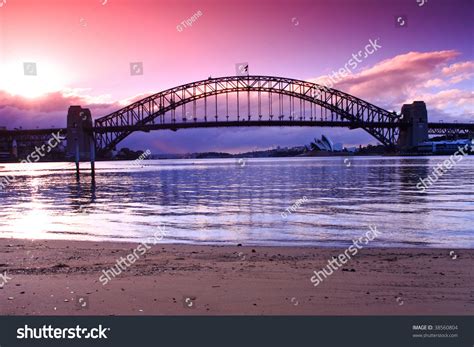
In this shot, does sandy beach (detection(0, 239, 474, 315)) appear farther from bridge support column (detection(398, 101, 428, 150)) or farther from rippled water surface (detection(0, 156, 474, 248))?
bridge support column (detection(398, 101, 428, 150))

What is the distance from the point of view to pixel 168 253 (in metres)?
7.84

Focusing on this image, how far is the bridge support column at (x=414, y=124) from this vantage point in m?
99.2

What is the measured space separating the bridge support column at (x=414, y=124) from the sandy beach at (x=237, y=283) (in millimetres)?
95968

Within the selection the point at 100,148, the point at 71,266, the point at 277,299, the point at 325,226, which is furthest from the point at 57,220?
the point at 100,148

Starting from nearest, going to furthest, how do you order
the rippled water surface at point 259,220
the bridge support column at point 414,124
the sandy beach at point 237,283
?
the sandy beach at point 237,283 < the rippled water surface at point 259,220 < the bridge support column at point 414,124

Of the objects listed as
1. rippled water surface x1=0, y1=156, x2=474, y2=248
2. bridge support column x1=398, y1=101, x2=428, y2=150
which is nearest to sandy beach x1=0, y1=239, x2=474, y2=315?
rippled water surface x1=0, y1=156, x2=474, y2=248

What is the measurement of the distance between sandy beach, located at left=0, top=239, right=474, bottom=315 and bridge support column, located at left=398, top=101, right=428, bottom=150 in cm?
9597

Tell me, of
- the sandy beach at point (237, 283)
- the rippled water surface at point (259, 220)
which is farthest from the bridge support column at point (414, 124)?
the sandy beach at point (237, 283)

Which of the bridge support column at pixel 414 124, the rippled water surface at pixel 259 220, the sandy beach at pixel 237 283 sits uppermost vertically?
the bridge support column at pixel 414 124

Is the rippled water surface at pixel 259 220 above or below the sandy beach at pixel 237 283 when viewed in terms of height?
below

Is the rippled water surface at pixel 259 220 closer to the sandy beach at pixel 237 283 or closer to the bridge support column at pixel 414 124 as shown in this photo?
the sandy beach at pixel 237 283

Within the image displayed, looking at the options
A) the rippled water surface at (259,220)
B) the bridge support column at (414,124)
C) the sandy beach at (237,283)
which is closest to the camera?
the sandy beach at (237,283)

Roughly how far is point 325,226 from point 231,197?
9.32 m
